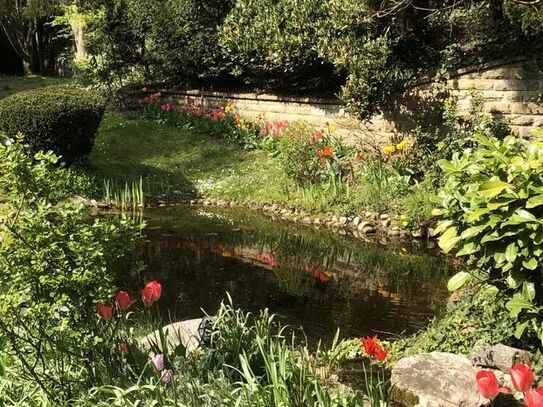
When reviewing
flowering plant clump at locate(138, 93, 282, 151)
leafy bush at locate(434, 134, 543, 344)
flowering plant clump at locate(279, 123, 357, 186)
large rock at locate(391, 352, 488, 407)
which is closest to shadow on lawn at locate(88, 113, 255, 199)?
flowering plant clump at locate(138, 93, 282, 151)

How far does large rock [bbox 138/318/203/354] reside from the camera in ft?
10.4

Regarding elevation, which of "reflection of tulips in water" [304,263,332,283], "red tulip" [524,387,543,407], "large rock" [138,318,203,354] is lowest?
"reflection of tulips in water" [304,263,332,283]

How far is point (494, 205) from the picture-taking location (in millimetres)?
3404

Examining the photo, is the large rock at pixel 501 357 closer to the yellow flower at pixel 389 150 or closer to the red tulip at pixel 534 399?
the red tulip at pixel 534 399

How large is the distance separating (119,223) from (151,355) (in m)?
0.68

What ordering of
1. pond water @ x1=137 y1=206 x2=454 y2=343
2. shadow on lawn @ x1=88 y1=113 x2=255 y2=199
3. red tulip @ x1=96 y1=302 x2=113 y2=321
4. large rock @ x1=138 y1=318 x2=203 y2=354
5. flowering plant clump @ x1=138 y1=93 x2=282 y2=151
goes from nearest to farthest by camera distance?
red tulip @ x1=96 y1=302 x2=113 y2=321 → large rock @ x1=138 y1=318 x2=203 y2=354 → pond water @ x1=137 y1=206 x2=454 y2=343 → shadow on lawn @ x1=88 y1=113 x2=255 y2=199 → flowering plant clump @ x1=138 y1=93 x2=282 y2=151

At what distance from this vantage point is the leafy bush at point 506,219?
3346 millimetres

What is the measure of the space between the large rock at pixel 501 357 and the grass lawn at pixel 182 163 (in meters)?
5.86

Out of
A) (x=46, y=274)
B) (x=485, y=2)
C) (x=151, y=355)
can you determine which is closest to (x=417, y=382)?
(x=151, y=355)

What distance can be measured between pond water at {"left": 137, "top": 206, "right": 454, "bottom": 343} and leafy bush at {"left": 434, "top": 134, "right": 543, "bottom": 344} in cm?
142

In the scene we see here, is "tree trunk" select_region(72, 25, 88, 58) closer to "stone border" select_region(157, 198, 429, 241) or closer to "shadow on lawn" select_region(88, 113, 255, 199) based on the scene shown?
"shadow on lawn" select_region(88, 113, 255, 199)

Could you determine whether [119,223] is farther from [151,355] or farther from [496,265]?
[496,265]

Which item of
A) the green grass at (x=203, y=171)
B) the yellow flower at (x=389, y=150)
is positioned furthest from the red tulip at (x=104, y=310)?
the yellow flower at (x=389, y=150)

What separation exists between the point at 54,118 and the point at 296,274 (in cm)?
479
